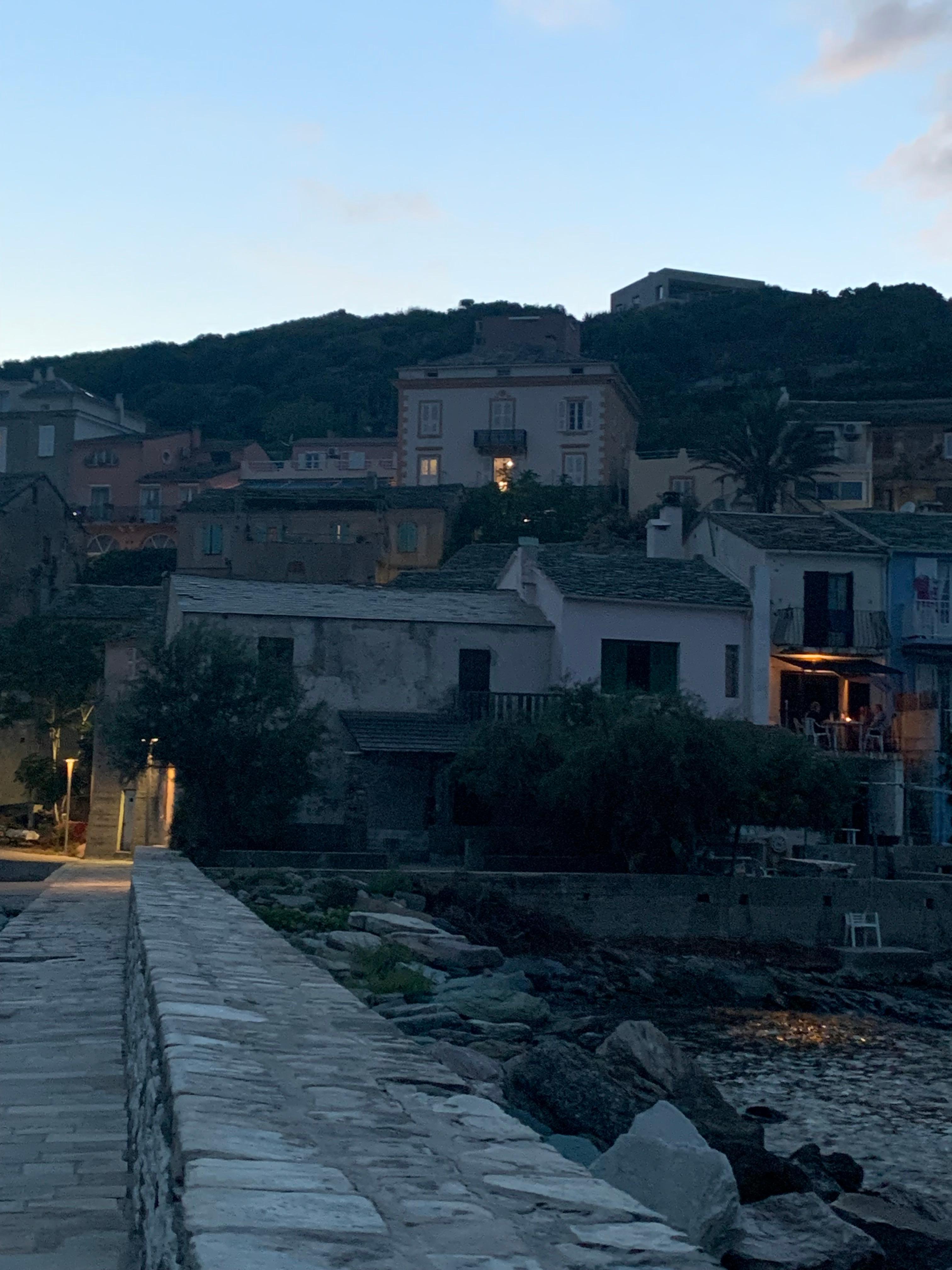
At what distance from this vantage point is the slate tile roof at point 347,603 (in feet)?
125

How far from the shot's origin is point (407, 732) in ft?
118

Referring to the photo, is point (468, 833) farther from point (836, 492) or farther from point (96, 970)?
point (836, 492)

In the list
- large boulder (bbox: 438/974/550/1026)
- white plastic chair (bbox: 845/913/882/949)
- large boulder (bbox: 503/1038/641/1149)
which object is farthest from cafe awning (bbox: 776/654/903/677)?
large boulder (bbox: 503/1038/641/1149)

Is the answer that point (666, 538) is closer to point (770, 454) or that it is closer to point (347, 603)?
point (347, 603)

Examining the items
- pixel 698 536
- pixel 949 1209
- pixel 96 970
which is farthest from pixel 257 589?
pixel 949 1209

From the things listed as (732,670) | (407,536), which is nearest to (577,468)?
(407,536)

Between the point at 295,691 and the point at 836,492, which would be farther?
the point at 836,492

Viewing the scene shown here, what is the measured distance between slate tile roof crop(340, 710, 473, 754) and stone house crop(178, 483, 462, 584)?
23888 millimetres

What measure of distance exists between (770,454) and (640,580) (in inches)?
861

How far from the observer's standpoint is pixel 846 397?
245 feet

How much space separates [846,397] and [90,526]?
3899 cm

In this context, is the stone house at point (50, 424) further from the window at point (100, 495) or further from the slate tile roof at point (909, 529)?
the slate tile roof at point (909, 529)

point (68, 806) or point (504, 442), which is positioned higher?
point (504, 442)

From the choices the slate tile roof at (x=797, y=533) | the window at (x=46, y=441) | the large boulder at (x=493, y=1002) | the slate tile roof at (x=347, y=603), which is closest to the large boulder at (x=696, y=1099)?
the large boulder at (x=493, y=1002)
